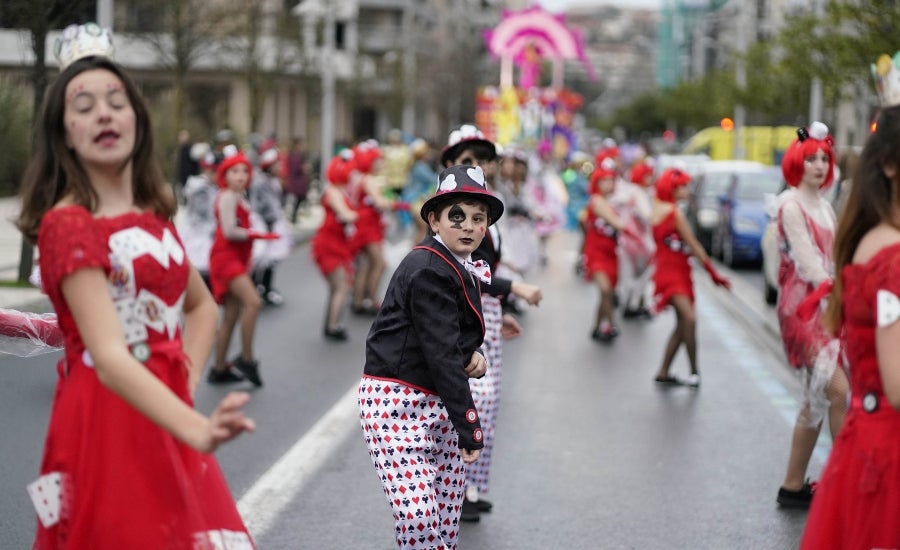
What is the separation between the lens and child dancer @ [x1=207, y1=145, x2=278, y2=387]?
1077 centimetres

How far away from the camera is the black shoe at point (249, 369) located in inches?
424

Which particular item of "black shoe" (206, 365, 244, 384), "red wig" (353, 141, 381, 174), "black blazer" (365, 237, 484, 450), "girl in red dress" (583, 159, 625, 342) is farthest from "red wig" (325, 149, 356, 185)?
"black blazer" (365, 237, 484, 450)

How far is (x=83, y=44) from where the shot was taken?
3.69 meters

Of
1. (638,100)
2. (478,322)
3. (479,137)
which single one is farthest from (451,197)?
(638,100)

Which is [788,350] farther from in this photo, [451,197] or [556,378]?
[556,378]

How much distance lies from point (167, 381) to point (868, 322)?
5.89 ft

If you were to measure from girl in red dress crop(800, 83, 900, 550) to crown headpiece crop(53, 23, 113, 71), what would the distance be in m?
2.01

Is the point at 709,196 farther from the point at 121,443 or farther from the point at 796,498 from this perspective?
the point at 121,443

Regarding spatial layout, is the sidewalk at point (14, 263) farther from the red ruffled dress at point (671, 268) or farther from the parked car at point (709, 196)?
the parked car at point (709, 196)

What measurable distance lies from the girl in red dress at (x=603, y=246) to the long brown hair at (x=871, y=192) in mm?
10277

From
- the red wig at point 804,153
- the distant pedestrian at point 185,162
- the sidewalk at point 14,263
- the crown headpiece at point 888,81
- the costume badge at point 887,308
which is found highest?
the crown headpiece at point 888,81

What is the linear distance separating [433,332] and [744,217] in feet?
60.3

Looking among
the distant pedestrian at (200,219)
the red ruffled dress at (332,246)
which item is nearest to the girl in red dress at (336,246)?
the red ruffled dress at (332,246)

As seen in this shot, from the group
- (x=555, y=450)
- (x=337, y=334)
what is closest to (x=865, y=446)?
(x=555, y=450)
